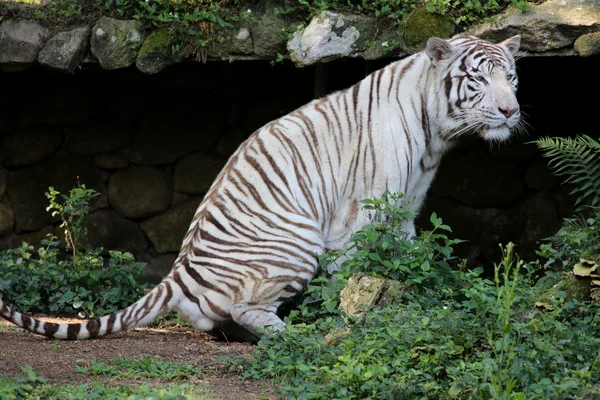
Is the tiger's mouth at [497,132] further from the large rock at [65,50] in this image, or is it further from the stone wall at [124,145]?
the large rock at [65,50]

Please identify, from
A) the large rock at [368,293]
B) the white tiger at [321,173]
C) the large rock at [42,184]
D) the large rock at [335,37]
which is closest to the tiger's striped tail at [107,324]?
the white tiger at [321,173]

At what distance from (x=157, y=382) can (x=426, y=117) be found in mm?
2705

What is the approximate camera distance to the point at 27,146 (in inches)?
349

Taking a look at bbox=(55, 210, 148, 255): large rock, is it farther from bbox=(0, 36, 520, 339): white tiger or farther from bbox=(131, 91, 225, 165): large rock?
bbox=(0, 36, 520, 339): white tiger

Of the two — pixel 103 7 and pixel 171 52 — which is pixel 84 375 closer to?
pixel 171 52

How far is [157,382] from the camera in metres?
4.36

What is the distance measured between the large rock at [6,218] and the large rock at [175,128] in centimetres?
140


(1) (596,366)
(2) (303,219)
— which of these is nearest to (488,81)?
(2) (303,219)

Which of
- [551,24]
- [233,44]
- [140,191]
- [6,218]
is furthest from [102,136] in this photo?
[551,24]

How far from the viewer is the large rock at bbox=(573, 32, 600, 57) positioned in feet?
20.3

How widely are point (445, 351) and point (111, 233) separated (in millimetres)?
5532

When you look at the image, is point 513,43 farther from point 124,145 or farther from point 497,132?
point 124,145

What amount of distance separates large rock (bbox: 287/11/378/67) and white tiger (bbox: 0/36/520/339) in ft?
2.46

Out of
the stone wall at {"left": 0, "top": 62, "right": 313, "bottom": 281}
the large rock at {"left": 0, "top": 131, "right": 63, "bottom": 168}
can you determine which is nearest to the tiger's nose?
the stone wall at {"left": 0, "top": 62, "right": 313, "bottom": 281}
